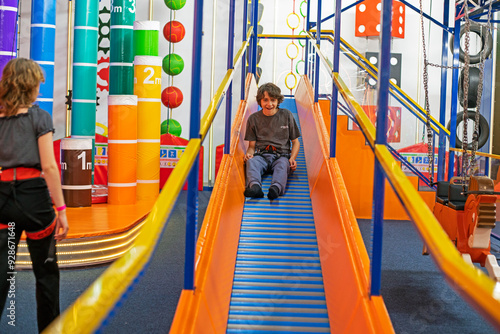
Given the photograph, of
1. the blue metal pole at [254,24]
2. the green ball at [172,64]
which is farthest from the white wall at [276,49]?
the blue metal pole at [254,24]

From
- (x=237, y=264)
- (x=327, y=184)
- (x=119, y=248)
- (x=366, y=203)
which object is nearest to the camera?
(x=237, y=264)

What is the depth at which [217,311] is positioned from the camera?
210 centimetres

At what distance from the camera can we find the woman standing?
2043 millimetres

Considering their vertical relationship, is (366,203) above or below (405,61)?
below

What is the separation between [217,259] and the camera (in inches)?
89.9

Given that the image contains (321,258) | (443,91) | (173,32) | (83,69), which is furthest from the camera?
(173,32)

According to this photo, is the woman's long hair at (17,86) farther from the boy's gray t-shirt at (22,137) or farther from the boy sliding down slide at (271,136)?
the boy sliding down slide at (271,136)

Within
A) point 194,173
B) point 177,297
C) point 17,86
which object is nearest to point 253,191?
point 177,297

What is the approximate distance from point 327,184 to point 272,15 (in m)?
6.36

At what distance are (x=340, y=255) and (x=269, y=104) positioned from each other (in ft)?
5.83

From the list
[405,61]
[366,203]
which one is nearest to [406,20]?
[405,61]

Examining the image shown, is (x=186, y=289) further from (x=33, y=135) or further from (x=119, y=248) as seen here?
(x=119, y=248)

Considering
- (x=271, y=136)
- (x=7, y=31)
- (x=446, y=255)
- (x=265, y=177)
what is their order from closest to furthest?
(x=446, y=255), (x=265, y=177), (x=271, y=136), (x=7, y=31)

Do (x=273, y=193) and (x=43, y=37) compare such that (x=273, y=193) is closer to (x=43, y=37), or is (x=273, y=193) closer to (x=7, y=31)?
(x=7, y=31)
